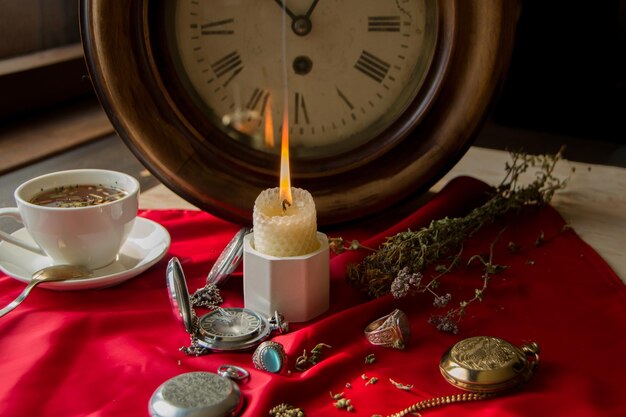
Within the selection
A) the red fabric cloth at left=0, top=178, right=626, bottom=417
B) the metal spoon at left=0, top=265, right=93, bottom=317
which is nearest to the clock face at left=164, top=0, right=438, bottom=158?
the red fabric cloth at left=0, top=178, right=626, bottom=417

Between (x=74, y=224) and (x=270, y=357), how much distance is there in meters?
0.33

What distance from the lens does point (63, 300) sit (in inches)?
42.0

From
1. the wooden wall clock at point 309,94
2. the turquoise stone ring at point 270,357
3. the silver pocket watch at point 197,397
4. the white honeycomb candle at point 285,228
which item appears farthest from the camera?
the wooden wall clock at point 309,94

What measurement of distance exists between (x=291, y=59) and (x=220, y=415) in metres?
Result: 0.59

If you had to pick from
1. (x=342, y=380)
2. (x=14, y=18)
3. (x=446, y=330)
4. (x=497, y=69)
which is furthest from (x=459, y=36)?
(x=14, y=18)

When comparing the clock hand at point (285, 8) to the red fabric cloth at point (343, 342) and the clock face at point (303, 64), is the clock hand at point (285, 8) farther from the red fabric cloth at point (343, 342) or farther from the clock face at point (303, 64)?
the red fabric cloth at point (343, 342)

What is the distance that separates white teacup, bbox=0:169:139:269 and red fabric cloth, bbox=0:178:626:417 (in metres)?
0.05

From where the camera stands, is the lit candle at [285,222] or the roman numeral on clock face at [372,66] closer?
the lit candle at [285,222]

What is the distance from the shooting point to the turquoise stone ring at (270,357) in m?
0.91

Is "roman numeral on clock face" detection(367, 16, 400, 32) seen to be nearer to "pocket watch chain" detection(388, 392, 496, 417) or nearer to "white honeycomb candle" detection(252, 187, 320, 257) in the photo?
"white honeycomb candle" detection(252, 187, 320, 257)

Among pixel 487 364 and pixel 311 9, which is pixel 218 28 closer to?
pixel 311 9

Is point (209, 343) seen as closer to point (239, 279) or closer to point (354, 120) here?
Answer: point (239, 279)

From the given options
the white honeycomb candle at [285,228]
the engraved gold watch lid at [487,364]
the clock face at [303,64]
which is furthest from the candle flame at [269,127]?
the engraved gold watch lid at [487,364]

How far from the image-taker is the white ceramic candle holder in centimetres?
102
